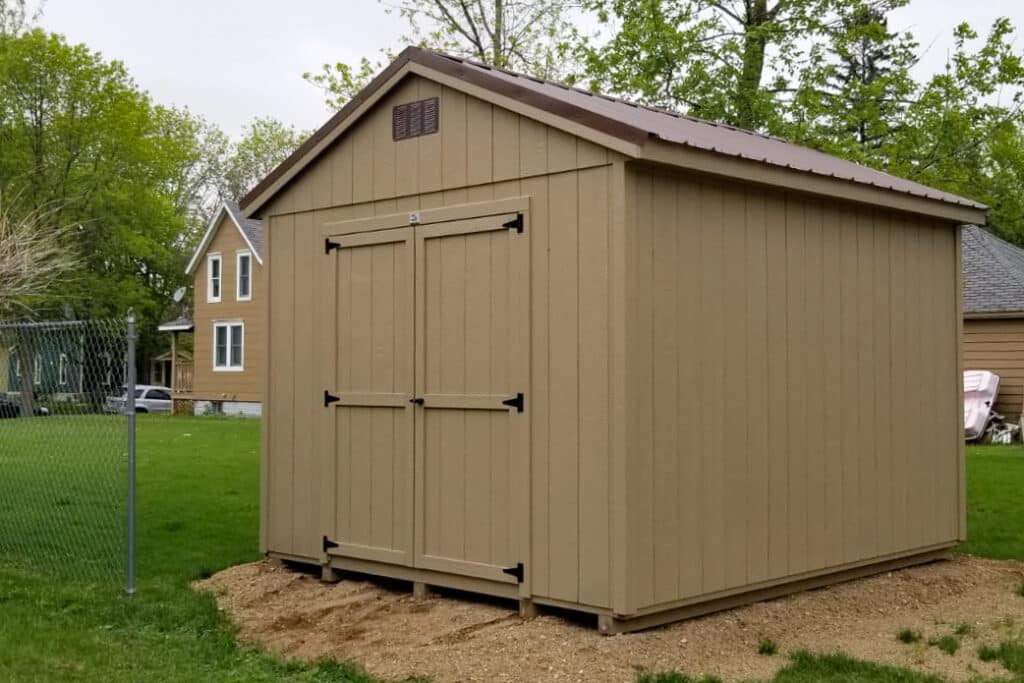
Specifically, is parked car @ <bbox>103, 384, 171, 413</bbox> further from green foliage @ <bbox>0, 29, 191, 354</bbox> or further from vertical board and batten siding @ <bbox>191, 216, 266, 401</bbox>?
green foliage @ <bbox>0, 29, 191, 354</bbox>

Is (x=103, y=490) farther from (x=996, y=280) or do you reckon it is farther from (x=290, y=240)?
(x=996, y=280)

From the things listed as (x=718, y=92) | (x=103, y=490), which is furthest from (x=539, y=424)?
(x=718, y=92)

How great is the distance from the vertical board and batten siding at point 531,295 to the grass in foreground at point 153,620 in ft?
2.90

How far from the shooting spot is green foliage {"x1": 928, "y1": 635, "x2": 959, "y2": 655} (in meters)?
5.58

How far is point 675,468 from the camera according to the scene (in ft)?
19.6

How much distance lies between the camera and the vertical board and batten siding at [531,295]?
231 inches

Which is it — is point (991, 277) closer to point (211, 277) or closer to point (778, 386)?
point (778, 386)

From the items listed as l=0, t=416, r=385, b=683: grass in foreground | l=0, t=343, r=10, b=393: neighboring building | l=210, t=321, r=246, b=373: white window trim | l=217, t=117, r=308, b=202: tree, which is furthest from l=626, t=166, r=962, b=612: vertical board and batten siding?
l=217, t=117, r=308, b=202: tree

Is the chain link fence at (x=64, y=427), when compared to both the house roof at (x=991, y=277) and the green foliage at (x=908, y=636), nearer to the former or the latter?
the green foliage at (x=908, y=636)

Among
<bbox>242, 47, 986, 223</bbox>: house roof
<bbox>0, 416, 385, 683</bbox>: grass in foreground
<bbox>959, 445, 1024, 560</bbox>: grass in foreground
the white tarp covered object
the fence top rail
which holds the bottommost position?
<bbox>0, 416, 385, 683</bbox>: grass in foreground

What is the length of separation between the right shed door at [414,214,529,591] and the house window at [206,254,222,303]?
26.2 meters

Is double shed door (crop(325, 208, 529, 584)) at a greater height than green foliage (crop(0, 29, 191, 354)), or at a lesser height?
lesser

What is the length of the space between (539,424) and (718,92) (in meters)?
12.3

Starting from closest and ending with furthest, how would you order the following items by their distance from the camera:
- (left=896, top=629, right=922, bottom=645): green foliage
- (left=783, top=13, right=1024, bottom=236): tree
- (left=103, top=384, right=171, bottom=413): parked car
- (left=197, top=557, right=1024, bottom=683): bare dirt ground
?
(left=197, top=557, right=1024, bottom=683): bare dirt ground, (left=896, top=629, right=922, bottom=645): green foliage, (left=783, top=13, right=1024, bottom=236): tree, (left=103, top=384, right=171, bottom=413): parked car
